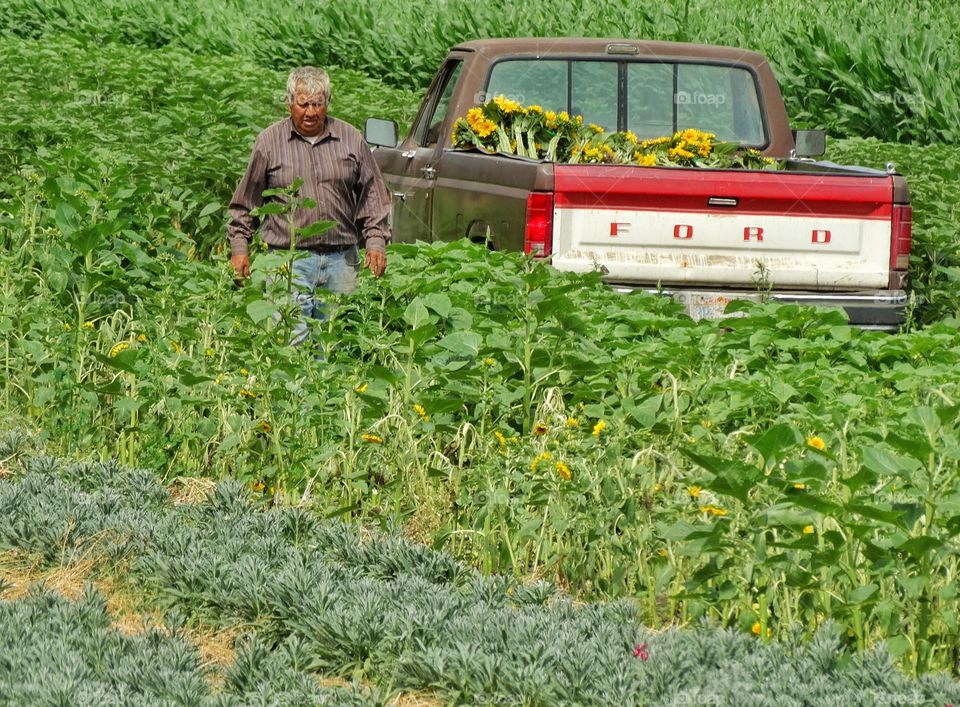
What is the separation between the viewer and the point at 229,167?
39.3 feet

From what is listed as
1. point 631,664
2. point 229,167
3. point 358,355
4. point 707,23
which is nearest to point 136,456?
point 358,355

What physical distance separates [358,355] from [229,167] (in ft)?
13.9

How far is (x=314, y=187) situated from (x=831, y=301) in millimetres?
2676

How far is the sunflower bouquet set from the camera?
9.66 metres

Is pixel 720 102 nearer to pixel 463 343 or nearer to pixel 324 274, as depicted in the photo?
pixel 324 274

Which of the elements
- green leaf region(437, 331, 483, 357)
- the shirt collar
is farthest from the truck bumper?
green leaf region(437, 331, 483, 357)

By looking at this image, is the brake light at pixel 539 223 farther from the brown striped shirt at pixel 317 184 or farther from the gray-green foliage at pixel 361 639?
the gray-green foliage at pixel 361 639

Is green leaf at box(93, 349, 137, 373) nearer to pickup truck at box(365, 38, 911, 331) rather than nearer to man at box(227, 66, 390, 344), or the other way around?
man at box(227, 66, 390, 344)

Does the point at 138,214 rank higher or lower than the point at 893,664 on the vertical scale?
higher

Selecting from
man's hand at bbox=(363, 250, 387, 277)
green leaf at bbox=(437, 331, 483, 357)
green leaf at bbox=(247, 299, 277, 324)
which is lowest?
green leaf at bbox=(437, 331, 483, 357)

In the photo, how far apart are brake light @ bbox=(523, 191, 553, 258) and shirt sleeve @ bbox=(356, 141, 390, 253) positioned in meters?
0.69

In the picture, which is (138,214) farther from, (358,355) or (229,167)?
(229,167)

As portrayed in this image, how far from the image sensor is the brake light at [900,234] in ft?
28.3

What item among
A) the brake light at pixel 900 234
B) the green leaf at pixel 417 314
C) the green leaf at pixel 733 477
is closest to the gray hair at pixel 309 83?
the green leaf at pixel 417 314
